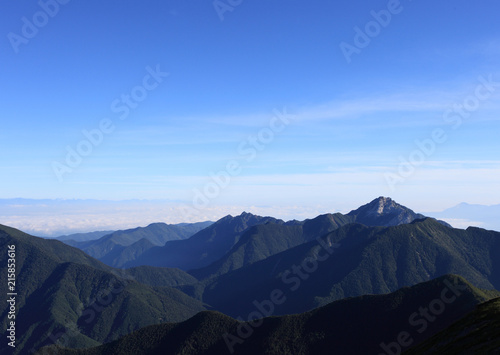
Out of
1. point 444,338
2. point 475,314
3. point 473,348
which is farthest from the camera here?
point 475,314

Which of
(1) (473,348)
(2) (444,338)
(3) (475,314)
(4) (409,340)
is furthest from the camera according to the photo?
(4) (409,340)

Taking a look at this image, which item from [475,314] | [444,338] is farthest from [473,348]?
[475,314]

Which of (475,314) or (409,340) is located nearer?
(475,314)

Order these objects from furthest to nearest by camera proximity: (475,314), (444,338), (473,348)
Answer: (475,314) < (444,338) < (473,348)

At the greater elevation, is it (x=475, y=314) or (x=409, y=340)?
(x=475, y=314)

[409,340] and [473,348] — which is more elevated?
[473,348]

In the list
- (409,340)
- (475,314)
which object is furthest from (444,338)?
(409,340)

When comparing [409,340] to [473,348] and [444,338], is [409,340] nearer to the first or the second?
[444,338]

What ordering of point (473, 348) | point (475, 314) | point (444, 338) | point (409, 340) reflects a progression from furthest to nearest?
point (409, 340), point (475, 314), point (444, 338), point (473, 348)

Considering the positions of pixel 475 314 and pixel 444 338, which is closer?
pixel 444 338
